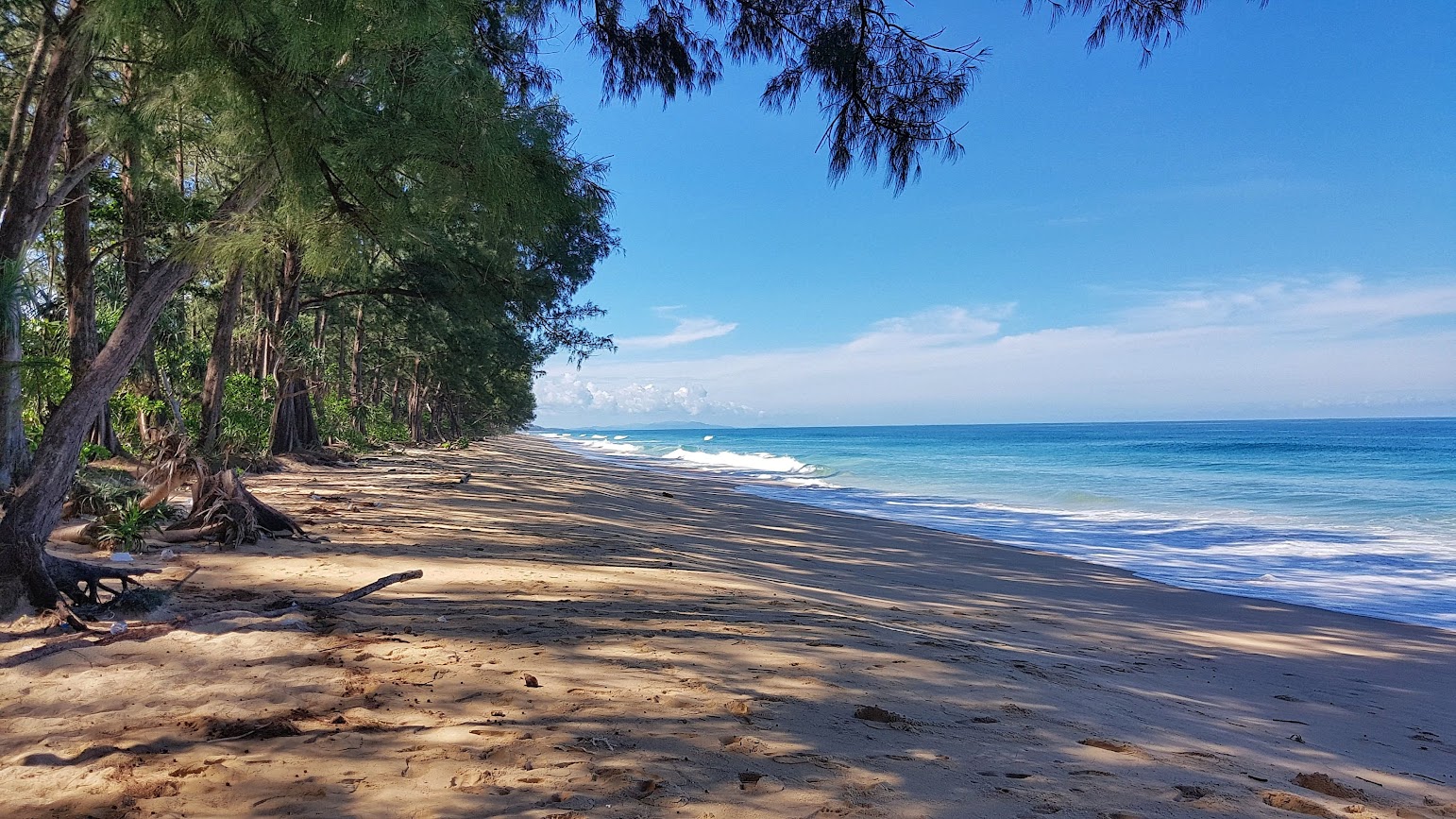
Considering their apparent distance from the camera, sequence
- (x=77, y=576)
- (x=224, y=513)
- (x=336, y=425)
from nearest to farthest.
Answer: (x=77, y=576) < (x=224, y=513) < (x=336, y=425)

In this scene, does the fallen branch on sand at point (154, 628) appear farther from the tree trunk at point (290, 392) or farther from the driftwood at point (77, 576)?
the tree trunk at point (290, 392)

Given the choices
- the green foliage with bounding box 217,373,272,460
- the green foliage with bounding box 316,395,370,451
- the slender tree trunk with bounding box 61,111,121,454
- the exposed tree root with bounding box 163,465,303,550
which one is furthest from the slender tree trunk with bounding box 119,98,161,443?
the green foliage with bounding box 316,395,370,451

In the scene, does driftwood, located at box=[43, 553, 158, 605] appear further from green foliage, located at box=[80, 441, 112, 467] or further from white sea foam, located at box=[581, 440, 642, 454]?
white sea foam, located at box=[581, 440, 642, 454]

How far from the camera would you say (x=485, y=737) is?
2629mm

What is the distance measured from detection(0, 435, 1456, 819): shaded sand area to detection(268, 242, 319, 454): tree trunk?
9.01 metres

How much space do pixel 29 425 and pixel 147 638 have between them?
948cm

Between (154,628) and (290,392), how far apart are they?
41.2 ft

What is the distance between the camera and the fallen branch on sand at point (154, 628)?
10.3 ft

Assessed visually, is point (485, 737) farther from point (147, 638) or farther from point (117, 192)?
Result: point (117, 192)

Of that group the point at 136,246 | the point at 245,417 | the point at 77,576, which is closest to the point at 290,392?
the point at 245,417

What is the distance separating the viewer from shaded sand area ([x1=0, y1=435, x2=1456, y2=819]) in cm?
232

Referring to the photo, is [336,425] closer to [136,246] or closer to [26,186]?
[136,246]

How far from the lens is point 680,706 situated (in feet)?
10.0

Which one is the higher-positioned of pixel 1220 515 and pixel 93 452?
pixel 93 452
